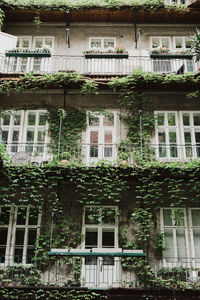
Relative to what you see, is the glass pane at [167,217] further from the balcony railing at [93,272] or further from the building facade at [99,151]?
the balcony railing at [93,272]

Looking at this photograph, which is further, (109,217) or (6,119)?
(6,119)

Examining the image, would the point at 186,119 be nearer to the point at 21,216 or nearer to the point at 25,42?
the point at 21,216

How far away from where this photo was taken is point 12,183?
11953 millimetres

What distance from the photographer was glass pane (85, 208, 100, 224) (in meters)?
11.7

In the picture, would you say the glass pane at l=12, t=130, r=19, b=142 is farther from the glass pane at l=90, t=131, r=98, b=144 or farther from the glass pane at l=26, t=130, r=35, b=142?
the glass pane at l=90, t=131, r=98, b=144

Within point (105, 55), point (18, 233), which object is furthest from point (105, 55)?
point (18, 233)

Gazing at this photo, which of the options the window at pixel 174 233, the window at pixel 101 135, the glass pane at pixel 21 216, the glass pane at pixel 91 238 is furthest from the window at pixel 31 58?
the window at pixel 174 233

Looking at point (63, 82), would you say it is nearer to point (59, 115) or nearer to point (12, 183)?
point (59, 115)

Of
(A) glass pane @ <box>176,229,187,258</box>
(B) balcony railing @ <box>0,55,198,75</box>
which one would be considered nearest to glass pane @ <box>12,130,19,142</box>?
(B) balcony railing @ <box>0,55,198,75</box>

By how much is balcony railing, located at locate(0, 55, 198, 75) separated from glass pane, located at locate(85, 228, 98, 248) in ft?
21.4

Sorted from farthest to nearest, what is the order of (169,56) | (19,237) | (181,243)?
(169,56)
(19,237)
(181,243)

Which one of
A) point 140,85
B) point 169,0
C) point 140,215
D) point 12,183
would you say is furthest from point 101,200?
point 169,0

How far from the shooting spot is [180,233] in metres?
11.6

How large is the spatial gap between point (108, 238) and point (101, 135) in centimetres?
402
